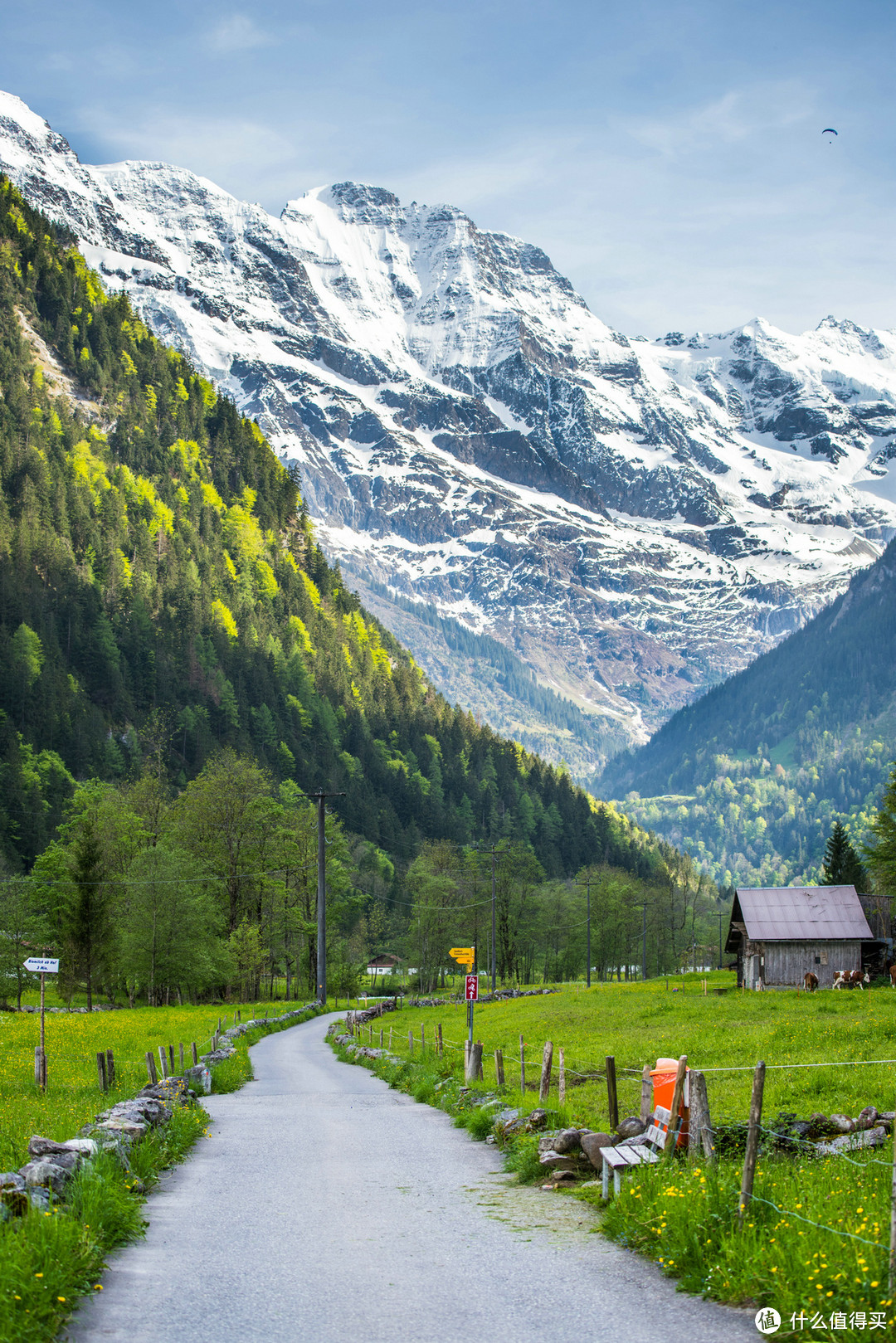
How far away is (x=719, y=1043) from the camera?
3042cm

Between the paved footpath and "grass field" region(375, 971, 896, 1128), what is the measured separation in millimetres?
4487

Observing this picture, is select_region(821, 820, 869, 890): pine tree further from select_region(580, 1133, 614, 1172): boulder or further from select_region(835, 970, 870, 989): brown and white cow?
select_region(580, 1133, 614, 1172): boulder

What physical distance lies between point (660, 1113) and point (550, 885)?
12368 cm

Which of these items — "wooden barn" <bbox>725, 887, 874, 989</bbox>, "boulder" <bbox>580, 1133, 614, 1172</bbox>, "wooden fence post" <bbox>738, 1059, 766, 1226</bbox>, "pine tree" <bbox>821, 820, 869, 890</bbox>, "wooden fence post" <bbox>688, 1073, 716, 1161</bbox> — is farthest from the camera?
"pine tree" <bbox>821, 820, 869, 890</bbox>

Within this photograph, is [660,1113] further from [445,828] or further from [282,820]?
[445,828]

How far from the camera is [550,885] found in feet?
447

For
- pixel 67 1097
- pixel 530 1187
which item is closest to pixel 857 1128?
pixel 530 1187

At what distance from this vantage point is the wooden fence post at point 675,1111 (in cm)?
1391

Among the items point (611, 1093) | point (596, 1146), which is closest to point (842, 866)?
point (611, 1093)

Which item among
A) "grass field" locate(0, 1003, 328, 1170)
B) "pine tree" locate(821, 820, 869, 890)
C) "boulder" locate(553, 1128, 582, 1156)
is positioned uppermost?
"pine tree" locate(821, 820, 869, 890)

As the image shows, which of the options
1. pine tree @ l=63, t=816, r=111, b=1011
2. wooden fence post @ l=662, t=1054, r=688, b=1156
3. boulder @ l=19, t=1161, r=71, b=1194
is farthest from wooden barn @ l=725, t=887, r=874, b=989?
boulder @ l=19, t=1161, r=71, b=1194

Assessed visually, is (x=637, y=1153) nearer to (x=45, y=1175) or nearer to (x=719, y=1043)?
(x=45, y=1175)

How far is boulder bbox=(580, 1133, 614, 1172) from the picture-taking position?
15.5m

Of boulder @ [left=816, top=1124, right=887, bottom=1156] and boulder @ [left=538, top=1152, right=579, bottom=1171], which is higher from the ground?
boulder @ [left=816, top=1124, right=887, bottom=1156]
